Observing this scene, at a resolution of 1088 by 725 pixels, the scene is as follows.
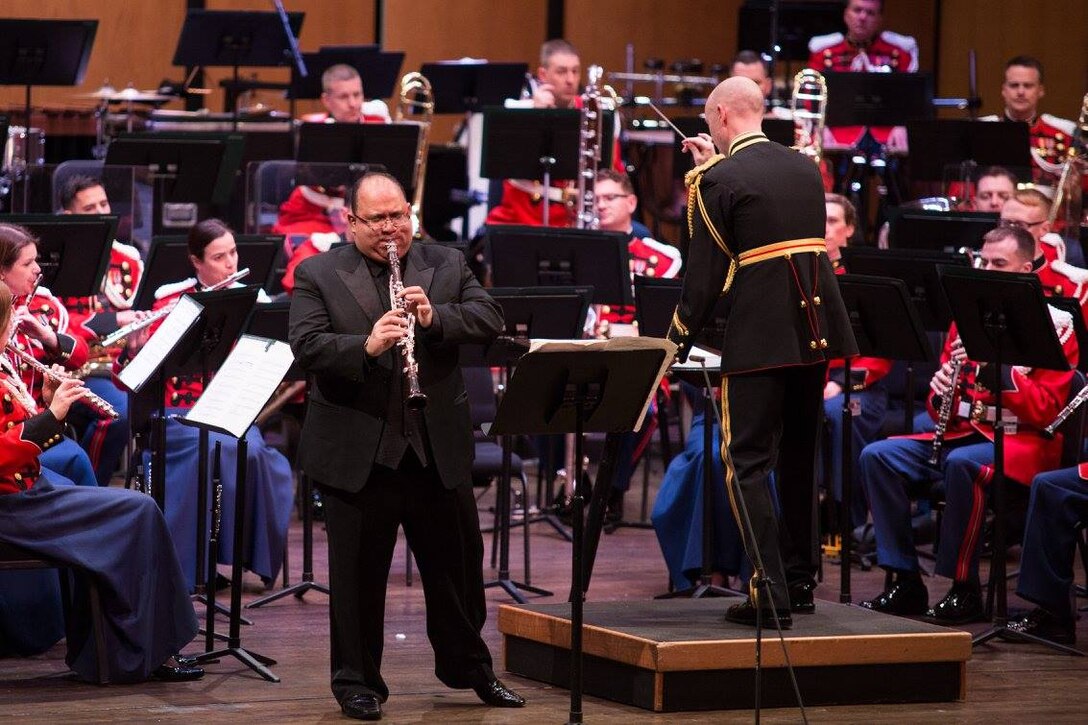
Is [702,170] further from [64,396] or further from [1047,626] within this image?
[1047,626]

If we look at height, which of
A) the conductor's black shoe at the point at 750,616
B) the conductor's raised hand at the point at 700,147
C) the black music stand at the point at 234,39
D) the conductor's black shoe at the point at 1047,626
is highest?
the black music stand at the point at 234,39

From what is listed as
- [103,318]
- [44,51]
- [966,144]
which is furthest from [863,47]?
[103,318]

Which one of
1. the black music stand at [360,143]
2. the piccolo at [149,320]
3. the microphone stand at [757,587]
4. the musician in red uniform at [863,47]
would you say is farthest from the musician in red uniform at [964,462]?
the musician in red uniform at [863,47]

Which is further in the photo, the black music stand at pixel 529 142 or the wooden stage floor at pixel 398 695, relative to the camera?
the black music stand at pixel 529 142

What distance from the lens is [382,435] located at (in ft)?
15.6

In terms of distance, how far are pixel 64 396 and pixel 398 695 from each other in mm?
1293

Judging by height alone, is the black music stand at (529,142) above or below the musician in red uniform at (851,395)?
above

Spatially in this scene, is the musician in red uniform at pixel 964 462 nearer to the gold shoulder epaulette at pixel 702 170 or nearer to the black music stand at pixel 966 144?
the gold shoulder epaulette at pixel 702 170

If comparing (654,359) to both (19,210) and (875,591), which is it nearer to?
(875,591)

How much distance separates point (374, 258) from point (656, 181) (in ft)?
22.8

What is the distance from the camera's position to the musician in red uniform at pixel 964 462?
20.8ft

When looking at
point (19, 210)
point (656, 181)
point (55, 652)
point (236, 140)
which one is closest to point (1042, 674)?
point (55, 652)

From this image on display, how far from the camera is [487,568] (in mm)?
7230

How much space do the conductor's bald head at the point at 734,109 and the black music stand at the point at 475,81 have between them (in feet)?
19.3
